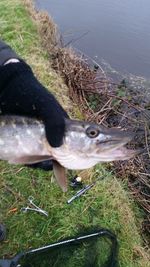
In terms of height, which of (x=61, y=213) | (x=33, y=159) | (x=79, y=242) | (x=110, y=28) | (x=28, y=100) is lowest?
(x=110, y=28)

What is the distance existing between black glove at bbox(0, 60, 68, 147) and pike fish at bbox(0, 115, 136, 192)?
1.6 inches

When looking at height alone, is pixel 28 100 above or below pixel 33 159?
above

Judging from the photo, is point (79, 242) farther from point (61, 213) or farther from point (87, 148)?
point (87, 148)

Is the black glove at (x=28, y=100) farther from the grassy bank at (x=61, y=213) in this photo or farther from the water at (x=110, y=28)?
the water at (x=110, y=28)

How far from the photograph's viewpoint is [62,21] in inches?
341

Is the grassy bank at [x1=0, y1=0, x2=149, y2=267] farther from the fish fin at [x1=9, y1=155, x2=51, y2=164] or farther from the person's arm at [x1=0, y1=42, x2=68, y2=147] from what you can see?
the person's arm at [x1=0, y1=42, x2=68, y2=147]

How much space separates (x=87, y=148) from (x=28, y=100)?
0.36 m

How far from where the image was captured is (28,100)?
2.28 metres

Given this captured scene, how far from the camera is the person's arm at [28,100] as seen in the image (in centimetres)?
220

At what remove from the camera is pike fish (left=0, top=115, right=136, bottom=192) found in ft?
7.25

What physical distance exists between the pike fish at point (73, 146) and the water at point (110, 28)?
5.18 meters

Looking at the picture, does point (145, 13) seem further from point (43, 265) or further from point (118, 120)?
point (43, 265)

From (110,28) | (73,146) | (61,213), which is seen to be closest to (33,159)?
(73,146)

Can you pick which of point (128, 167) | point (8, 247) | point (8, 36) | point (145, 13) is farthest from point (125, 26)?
point (8, 247)
